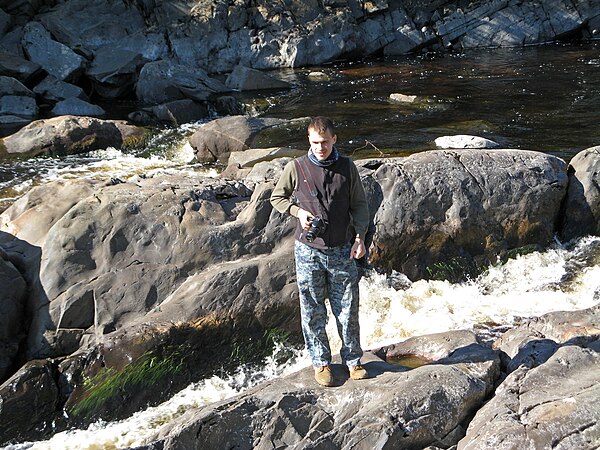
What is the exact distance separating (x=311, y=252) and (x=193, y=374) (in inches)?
93.3

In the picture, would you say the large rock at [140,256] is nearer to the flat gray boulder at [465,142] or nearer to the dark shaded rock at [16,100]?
the flat gray boulder at [465,142]

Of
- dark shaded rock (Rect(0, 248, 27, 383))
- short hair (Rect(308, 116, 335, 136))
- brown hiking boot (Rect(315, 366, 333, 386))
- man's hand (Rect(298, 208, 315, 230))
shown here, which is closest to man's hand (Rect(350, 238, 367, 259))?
man's hand (Rect(298, 208, 315, 230))

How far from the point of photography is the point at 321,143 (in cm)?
431

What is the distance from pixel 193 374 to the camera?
6234 millimetres

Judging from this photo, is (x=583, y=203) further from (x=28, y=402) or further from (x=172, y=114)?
(x=172, y=114)

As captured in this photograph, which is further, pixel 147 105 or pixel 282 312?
pixel 147 105

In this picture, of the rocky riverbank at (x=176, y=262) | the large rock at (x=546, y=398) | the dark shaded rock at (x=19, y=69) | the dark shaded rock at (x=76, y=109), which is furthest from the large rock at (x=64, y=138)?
the large rock at (x=546, y=398)

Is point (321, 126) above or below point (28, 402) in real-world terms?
above

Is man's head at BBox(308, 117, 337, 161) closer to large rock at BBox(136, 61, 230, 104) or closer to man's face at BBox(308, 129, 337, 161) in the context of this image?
man's face at BBox(308, 129, 337, 161)

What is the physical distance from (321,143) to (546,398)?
94.6 inches

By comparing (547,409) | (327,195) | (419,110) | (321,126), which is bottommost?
(419,110)

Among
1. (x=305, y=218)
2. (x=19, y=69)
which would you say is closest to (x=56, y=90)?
(x=19, y=69)

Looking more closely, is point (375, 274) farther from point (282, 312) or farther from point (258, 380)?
point (258, 380)

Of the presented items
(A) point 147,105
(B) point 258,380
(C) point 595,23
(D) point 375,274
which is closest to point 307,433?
(B) point 258,380
